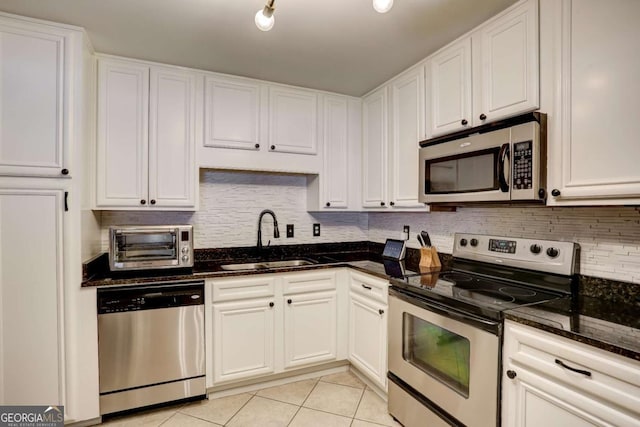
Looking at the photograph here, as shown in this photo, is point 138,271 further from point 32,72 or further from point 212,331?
point 32,72

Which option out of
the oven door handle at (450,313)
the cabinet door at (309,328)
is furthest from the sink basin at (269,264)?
the oven door handle at (450,313)

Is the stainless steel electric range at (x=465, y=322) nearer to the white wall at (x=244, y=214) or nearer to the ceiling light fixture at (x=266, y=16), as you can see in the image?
the white wall at (x=244, y=214)

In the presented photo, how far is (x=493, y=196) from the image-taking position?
1717 millimetres

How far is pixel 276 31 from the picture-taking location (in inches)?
75.3

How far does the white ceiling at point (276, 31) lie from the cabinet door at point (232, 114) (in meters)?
0.12

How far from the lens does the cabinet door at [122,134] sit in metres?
2.19

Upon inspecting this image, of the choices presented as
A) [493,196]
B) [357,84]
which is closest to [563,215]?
[493,196]

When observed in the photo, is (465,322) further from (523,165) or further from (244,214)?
(244,214)

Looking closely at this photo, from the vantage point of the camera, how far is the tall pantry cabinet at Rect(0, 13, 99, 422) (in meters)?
1.80

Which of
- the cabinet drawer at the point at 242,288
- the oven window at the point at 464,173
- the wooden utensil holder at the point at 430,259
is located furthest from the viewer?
the wooden utensil holder at the point at 430,259

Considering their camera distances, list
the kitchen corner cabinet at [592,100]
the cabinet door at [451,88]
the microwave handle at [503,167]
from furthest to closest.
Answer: the cabinet door at [451,88]
the microwave handle at [503,167]
the kitchen corner cabinet at [592,100]

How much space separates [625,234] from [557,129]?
56cm

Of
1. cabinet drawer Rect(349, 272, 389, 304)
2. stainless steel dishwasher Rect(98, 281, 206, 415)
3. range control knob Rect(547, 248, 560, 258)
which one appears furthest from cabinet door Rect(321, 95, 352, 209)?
range control knob Rect(547, 248, 560, 258)

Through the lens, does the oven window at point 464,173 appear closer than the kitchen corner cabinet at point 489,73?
No
